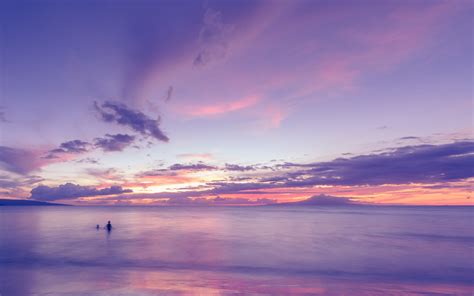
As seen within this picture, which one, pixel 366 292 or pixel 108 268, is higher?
pixel 108 268

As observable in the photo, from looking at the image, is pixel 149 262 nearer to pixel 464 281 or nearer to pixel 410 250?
pixel 464 281

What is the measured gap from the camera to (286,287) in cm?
2428

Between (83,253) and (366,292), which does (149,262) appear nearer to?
(83,253)

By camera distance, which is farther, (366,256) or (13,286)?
(366,256)

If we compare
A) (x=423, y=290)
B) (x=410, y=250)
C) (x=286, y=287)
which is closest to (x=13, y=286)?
(x=286, y=287)

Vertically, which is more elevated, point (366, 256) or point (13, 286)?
point (13, 286)

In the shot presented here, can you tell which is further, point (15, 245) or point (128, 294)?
point (15, 245)

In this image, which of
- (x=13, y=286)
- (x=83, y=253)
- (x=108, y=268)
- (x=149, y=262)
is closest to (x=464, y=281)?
(x=149, y=262)

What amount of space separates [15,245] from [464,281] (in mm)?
56901

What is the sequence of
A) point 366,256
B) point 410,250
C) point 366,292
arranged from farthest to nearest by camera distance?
point 410,250 < point 366,256 < point 366,292

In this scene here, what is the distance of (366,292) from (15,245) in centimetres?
4870

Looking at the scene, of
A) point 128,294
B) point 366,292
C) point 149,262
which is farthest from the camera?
point 149,262

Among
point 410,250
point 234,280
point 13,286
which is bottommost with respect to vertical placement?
point 410,250

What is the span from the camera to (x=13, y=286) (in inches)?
950
